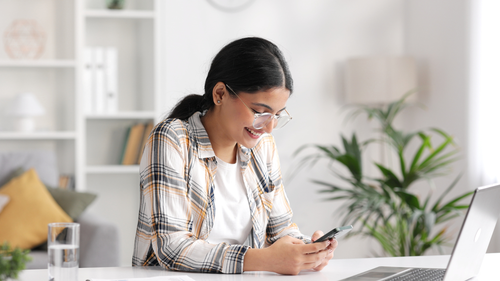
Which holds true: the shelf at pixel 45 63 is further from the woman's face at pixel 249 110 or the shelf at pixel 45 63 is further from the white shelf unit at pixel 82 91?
the woman's face at pixel 249 110

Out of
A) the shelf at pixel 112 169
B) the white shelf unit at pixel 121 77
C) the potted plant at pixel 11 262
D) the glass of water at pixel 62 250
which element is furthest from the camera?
the white shelf unit at pixel 121 77

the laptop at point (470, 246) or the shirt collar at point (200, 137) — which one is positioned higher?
the shirt collar at point (200, 137)

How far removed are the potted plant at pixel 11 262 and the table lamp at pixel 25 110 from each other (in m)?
2.43

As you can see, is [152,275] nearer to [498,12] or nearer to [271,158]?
[271,158]

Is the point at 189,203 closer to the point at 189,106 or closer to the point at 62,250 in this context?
the point at 189,106

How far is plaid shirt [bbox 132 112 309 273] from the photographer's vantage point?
1197 millimetres

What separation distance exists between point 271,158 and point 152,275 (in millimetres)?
542

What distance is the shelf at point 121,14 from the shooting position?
3012mm

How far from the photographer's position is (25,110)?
2.92 m

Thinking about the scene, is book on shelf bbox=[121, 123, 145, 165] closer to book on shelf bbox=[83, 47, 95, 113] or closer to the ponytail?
book on shelf bbox=[83, 47, 95, 113]

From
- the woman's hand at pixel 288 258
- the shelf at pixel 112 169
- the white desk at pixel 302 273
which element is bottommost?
the shelf at pixel 112 169

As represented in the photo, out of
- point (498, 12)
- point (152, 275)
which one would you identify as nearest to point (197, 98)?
point (152, 275)

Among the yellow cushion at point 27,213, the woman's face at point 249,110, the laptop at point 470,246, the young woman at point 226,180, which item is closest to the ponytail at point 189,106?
the young woman at point 226,180

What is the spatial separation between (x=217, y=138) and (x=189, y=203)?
0.24 metres
